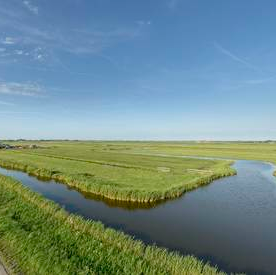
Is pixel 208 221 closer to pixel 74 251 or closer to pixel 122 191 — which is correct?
pixel 122 191

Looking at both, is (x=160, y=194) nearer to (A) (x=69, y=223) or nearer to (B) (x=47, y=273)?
(A) (x=69, y=223)

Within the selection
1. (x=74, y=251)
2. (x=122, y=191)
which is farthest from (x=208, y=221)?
(x=74, y=251)

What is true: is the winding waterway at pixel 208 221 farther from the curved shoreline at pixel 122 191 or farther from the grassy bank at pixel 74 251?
the grassy bank at pixel 74 251

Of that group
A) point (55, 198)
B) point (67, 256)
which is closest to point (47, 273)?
point (67, 256)

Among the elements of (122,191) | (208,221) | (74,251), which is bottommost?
(208,221)

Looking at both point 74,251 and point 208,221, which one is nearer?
point 74,251

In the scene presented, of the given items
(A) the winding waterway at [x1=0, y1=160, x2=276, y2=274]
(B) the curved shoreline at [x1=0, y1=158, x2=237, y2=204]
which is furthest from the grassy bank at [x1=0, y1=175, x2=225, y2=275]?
(B) the curved shoreline at [x1=0, y1=158, x2=237, y2=204]

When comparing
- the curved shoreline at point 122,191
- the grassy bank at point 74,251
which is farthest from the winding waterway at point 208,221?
the grassy bank at point 74,251
